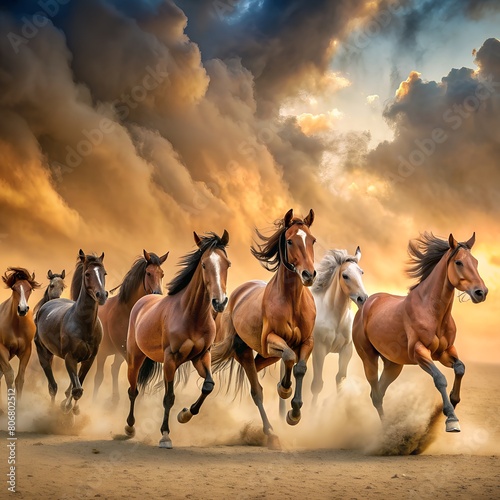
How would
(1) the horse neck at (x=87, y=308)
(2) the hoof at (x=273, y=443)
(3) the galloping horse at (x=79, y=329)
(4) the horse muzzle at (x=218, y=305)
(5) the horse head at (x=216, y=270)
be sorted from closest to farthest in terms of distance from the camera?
1. (4) the horse muzzle at (x=218, y=305)
2. (5) the horse head at (x=216, y=270)
3. (2) the hoof at (x=273, y=443)
4. (3) the galloping horse at (x=79, y=329)
5. (1) the horse neck at (x=87, y=308)

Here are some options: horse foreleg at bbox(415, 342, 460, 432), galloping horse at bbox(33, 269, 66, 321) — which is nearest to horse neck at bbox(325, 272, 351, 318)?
horse foreleg at bbox(415, 342, 460, 432)

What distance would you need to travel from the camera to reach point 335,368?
48.9 ft

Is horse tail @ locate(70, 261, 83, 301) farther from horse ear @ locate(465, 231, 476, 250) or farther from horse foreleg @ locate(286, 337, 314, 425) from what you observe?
horse ear @ locate(465, 231, 476, 250)

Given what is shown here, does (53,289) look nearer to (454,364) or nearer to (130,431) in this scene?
(130,431)

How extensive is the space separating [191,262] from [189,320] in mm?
797

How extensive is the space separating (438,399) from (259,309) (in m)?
A: 2.55

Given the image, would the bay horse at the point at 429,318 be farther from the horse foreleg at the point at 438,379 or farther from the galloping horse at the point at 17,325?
the galloping horse at the point at 17,325

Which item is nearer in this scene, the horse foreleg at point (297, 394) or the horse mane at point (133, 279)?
the horse foreleg at point (297, 394)

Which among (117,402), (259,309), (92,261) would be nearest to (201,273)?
(259,309)

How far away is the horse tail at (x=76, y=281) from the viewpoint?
40.1 feet

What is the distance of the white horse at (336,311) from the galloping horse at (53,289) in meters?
5.02

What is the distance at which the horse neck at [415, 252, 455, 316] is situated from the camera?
897cm

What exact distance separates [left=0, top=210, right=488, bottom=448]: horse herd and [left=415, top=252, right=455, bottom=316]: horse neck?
0.01 metres

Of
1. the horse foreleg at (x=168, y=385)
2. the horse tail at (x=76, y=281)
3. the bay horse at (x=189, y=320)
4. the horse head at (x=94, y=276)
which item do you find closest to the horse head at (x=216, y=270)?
the bay horse at (x=189, y=320)
